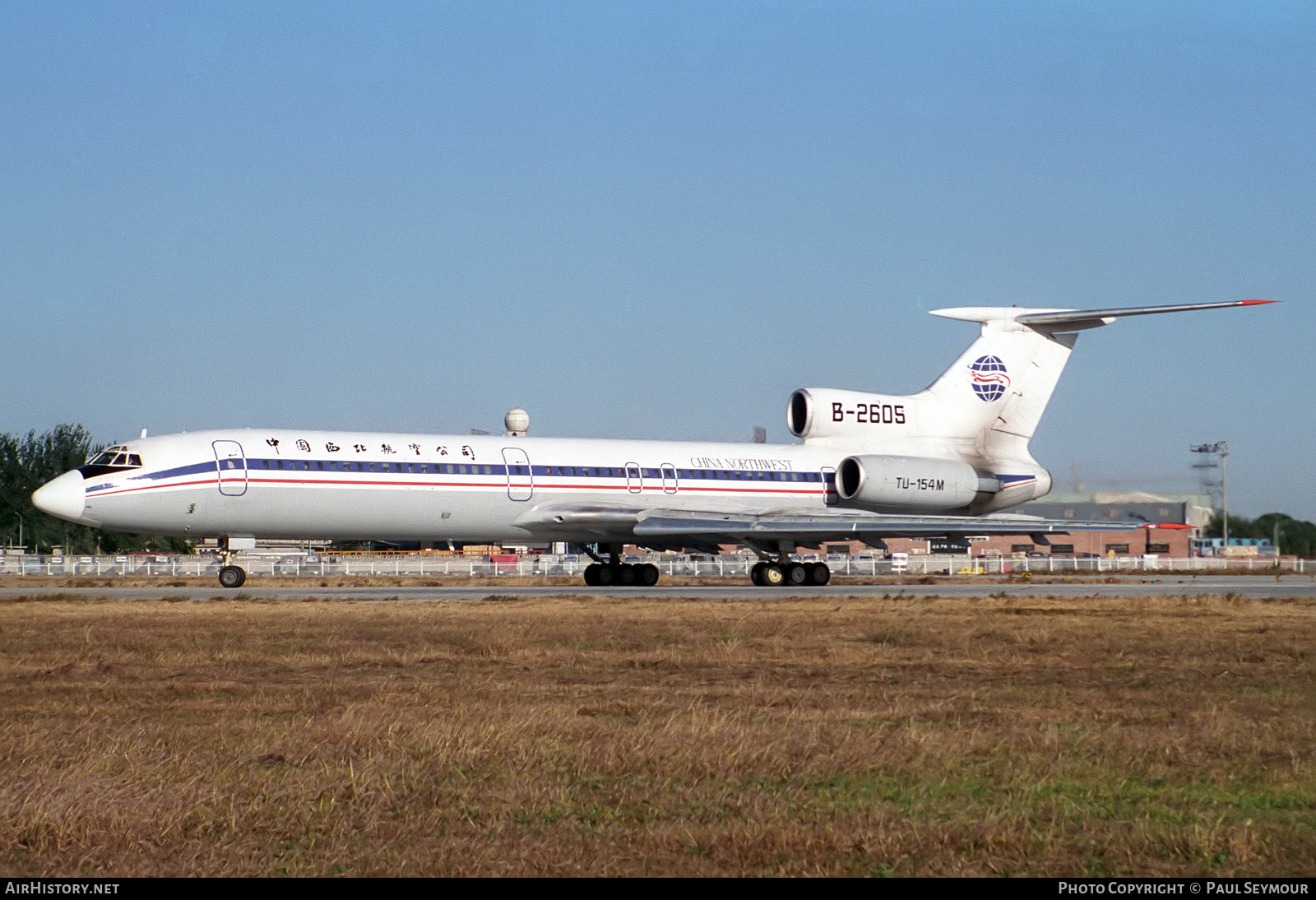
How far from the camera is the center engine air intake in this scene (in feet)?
128

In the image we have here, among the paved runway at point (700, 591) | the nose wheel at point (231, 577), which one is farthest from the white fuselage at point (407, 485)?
the paved runway at point (700, 591)

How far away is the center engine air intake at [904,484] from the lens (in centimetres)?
3894

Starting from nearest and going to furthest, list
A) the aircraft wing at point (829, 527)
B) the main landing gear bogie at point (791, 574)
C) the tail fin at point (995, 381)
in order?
the aircraft wing at point (829, 527) → the main landing gear bogie at point (791, 574) → the tail fin at point (995, 381)

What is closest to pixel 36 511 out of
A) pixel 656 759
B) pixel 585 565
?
pixel 585 565

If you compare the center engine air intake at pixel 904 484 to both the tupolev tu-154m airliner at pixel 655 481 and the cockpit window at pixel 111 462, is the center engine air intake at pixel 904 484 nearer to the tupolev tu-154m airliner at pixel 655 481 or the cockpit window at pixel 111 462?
the tupolev tu-154m airliner at pixel 655 481

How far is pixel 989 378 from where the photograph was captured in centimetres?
4206

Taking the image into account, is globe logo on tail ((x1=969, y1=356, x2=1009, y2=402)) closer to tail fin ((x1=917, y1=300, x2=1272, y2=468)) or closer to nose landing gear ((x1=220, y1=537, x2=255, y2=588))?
tail fin ((x1=917, y1=300, x2=1272, y2=468))

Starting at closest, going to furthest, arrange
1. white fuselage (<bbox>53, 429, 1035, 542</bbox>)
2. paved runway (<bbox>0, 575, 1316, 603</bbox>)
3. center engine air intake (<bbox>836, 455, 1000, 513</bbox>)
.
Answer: paved runway (<bbox>0, 575, 1316, 603</bbox>), white fuselage (<bbox>53, 429, 1035, 542</bbox>), center engine air intake (<bbox>836, 455, 1000, 513</bbox>)

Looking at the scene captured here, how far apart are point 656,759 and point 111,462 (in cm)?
2597

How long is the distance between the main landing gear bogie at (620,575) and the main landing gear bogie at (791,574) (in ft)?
9.35

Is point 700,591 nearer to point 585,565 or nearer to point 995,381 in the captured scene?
point 995,381

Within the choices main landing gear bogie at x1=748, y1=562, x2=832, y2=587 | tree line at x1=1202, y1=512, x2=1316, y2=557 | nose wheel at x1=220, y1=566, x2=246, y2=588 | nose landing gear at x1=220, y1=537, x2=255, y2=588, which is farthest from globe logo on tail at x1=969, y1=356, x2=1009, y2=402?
tree line at x1=1202, y1=512, x2=1316, y2=557

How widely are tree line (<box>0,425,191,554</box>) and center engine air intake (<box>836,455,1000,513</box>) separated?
42074 millimetres
